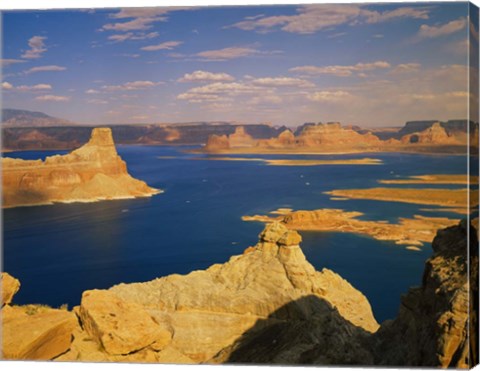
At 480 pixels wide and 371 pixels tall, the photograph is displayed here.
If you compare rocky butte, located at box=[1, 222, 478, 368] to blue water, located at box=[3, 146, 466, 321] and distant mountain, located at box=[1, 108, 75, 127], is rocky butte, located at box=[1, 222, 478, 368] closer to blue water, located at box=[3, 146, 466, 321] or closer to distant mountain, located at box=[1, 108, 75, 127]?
blue water, located at box=[3, 146, 466, 321]

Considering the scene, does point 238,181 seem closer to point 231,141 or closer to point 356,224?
point 231,141

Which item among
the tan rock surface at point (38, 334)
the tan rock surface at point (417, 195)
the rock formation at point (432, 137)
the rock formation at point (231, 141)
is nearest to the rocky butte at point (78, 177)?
the rock formation at point (231, 141)

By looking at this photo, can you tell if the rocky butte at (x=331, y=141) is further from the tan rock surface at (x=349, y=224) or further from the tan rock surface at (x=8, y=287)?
the tan rock surface at (x=8, y=287)

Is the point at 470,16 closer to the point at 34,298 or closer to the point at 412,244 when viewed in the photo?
the point at 412,244

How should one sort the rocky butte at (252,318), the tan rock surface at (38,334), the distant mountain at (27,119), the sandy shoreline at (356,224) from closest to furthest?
the rocky butte at (252,318) < the tan rock surface at (38,334) < the sandy shoreline at (356,224) < the distant mountain at (27,119)

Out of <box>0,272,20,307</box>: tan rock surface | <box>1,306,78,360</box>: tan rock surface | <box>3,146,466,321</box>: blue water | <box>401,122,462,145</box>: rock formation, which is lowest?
<box>1,306,78,360</box>: tan rock surface

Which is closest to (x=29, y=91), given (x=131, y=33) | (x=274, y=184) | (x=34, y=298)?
(x=131, y=33)

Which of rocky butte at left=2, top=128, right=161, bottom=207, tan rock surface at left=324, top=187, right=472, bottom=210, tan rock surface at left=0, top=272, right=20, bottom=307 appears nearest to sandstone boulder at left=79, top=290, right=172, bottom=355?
tan rock surface at left=0, top=272, right=20, bottom=307
